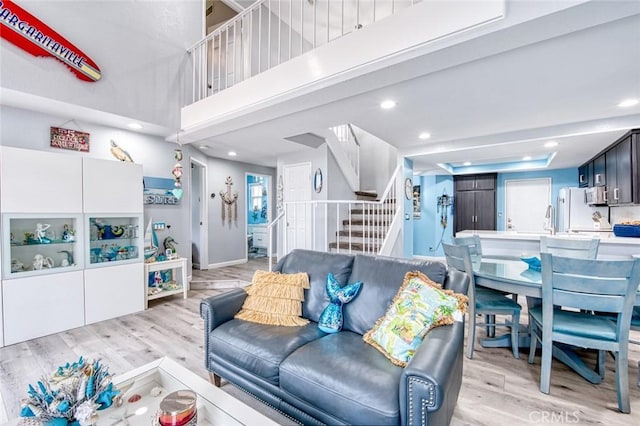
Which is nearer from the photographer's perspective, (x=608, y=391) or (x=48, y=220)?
(x=608, y=391)

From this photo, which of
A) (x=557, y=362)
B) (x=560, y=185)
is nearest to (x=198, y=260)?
(x=557, y=362)

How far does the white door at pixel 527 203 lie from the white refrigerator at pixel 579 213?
2.59 feet

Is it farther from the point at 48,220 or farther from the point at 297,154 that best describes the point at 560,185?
the point at 48,220

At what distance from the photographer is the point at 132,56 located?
3557mm

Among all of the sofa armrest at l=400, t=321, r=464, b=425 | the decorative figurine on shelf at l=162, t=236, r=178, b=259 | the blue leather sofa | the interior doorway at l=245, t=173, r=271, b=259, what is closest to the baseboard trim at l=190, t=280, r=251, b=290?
the decorative figurine on shelf at l=162, t=236, r=178, b=259

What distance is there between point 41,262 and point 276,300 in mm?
2808

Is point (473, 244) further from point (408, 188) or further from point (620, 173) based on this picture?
point (620, 173)

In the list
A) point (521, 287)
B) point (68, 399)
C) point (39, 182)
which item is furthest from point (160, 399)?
point (39, 182)

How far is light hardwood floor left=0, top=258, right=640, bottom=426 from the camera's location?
5.85 ft

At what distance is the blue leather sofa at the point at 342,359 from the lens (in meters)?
1.21

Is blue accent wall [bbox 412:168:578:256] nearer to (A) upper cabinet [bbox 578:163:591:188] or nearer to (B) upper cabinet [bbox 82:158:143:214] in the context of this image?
(A) upper cabinet [bbox 578:163:591:188]

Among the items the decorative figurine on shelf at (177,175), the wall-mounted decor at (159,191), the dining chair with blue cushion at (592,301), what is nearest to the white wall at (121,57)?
the decorative figurine on shelf at (177,175)

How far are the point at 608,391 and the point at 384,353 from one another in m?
1.80

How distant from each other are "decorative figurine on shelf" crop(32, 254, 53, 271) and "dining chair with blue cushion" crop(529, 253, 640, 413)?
4.60 m
